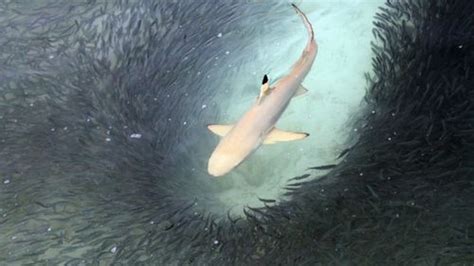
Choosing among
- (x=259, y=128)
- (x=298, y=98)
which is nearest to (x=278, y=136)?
(x=259, y=128)

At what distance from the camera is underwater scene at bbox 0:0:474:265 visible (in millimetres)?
1593

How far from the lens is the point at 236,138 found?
4.83 ft

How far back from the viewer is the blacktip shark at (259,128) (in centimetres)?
146

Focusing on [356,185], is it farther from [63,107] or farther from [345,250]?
[63,107]

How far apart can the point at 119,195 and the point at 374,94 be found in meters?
0.67

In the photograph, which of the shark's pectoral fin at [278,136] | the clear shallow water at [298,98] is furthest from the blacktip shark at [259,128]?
the clear shallow water at [298,98]

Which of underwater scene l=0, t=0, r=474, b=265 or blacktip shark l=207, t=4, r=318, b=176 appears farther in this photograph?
underwater scene l=0, t=0, r=474, b=265

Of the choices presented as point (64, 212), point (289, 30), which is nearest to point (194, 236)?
point (64, 212)

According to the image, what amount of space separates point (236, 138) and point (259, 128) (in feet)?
0.19

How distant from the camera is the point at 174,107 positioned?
5.80 ft

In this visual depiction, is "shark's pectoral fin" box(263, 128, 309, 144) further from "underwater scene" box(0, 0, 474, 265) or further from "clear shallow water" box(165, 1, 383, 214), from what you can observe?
"clear shallow water" box(165, 1, 383, 214)

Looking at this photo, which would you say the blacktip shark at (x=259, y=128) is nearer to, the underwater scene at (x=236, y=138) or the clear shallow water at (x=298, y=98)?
the underwater scene at (x=236, y=138)

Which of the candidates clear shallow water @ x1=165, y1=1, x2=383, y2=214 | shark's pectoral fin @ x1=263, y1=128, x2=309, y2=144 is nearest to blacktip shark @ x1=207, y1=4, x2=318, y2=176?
shark's pectoral fin @ x1=263, y1=128, x2=309, y2=144

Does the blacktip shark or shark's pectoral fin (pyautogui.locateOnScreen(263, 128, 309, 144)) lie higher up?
the blacktip shark
